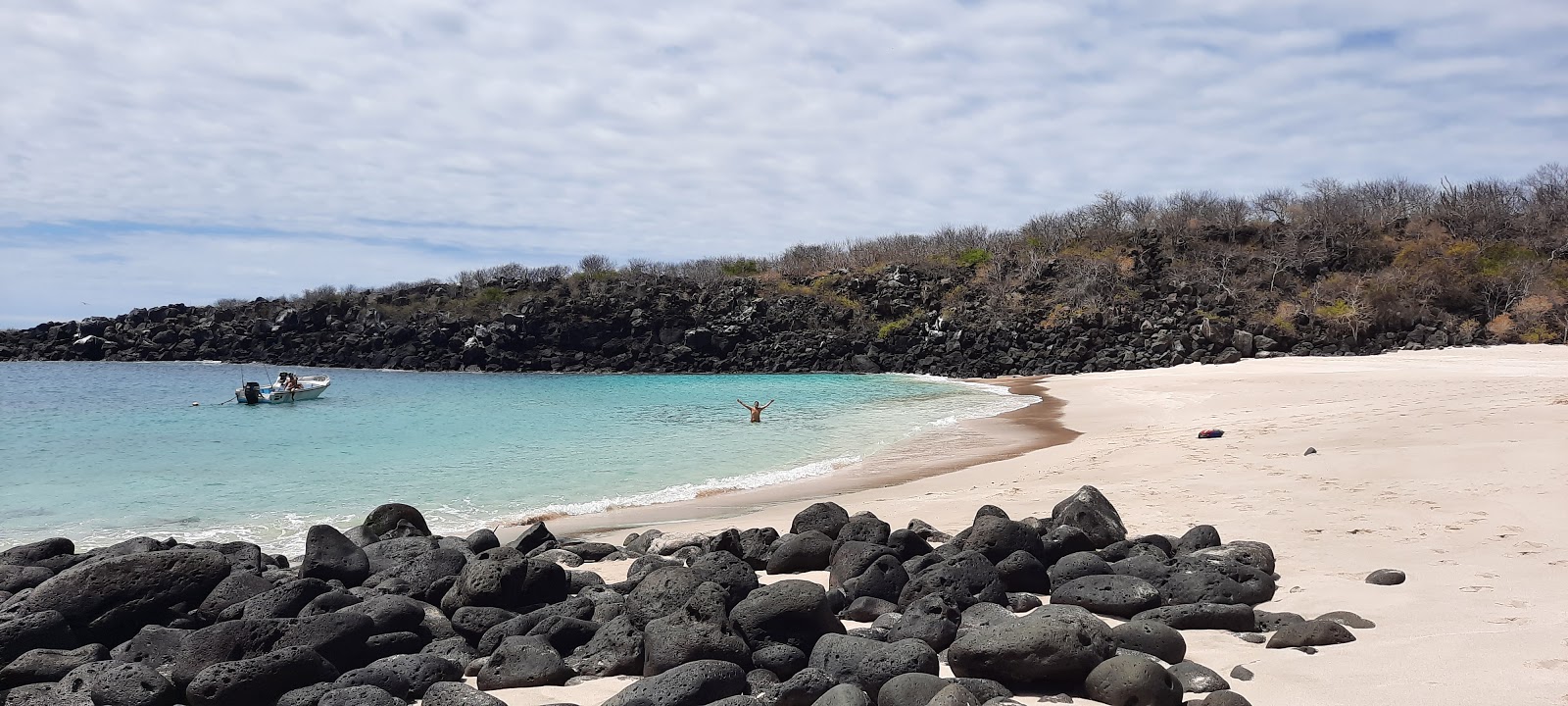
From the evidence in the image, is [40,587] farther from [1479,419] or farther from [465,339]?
[465,339]

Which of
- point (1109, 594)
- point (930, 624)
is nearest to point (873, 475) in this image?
point (1109, 594)

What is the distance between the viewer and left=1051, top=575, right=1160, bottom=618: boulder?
538cm

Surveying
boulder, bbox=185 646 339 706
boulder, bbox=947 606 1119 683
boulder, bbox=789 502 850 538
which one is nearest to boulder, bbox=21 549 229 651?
boulder, bbox=185 646 339 706

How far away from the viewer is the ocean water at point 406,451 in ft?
38.0

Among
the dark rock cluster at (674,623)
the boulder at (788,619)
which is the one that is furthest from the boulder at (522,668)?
the boulder at (788,619)

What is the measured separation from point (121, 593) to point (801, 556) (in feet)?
15.3

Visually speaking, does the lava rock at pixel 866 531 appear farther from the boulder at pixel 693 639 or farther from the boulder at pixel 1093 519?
the boulder at pixel 693 639

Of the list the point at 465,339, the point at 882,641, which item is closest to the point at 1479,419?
the point at 882,641

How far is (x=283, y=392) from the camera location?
109 feet

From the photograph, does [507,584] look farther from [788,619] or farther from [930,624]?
[930,624]

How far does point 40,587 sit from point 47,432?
68.3ft

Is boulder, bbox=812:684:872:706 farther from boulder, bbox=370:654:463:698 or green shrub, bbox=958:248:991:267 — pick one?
green shrub, bbox=958:248:991:267

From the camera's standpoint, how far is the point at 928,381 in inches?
1574

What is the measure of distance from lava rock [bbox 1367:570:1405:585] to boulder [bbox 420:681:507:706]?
207 inches
